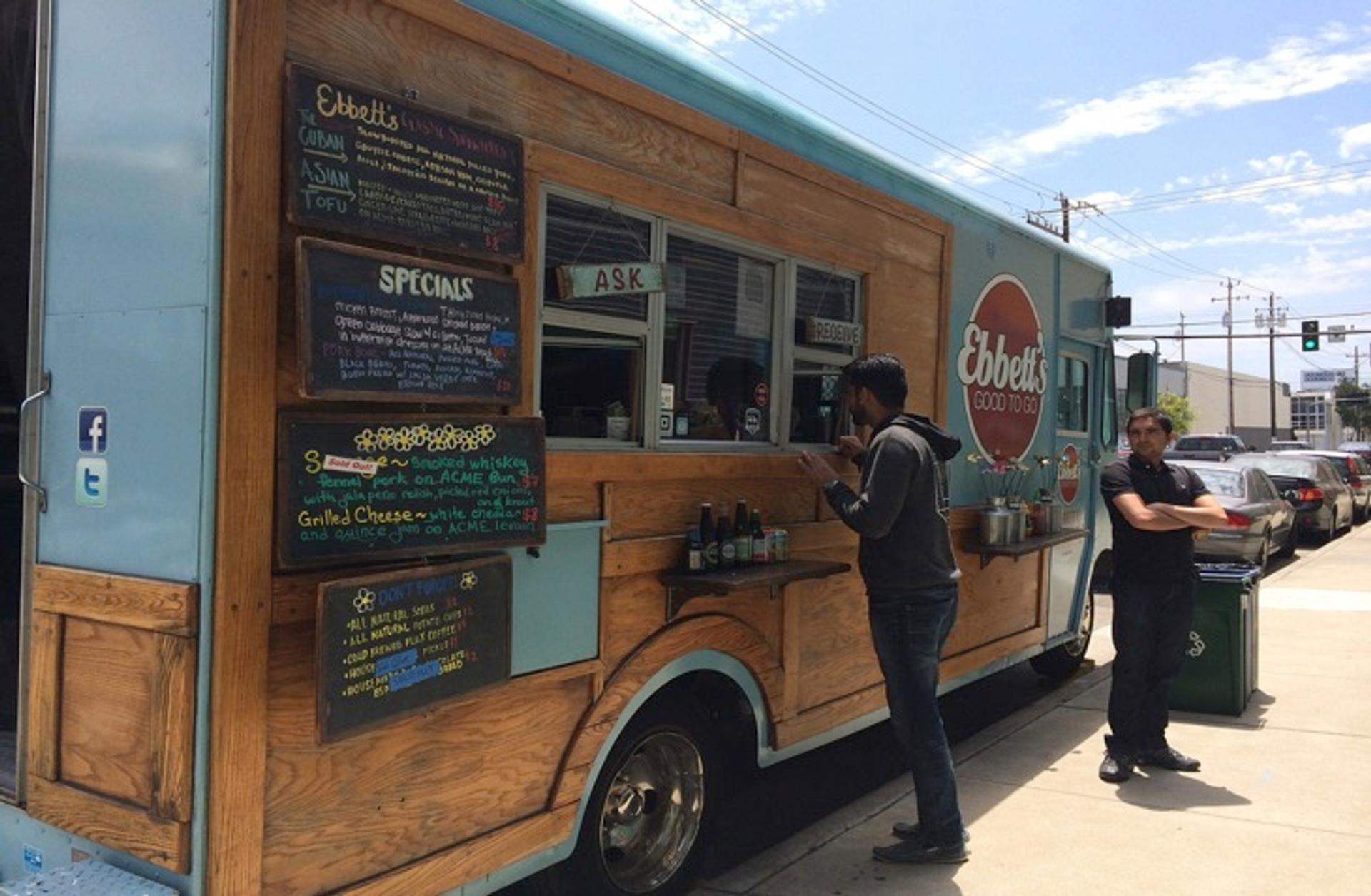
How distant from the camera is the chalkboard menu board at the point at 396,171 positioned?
8.21 ft

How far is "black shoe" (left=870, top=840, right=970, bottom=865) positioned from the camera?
4172 mm

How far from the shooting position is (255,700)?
2.45 metres

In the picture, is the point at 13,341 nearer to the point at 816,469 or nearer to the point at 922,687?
the point at 816,469

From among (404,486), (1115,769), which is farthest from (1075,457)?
(404,486)

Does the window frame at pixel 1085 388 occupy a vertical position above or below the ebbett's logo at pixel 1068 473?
above

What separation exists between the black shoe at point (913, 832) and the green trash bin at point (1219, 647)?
2.75 metres

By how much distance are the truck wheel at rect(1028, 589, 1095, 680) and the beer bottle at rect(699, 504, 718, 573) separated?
457 centimetres

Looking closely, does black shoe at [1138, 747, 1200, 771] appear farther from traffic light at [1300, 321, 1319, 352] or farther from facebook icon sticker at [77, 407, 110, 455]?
traffic light at [1300, 321, 1319, 352]

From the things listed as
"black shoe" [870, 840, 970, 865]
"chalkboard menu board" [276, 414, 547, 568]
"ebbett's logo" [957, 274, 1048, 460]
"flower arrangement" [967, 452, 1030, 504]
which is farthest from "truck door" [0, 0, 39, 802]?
"flower arrangement" [967, 452, 1030, 504]

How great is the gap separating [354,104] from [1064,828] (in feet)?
13.3

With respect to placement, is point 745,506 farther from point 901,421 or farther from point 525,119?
point 525,119

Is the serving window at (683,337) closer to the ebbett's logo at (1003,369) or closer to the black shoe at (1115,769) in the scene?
the ebbett's logo at (1003,369)

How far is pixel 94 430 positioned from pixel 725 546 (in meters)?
2.06

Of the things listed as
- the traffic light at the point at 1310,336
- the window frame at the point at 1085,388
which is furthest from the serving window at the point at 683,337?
the traffic light at the point at 1310,336
